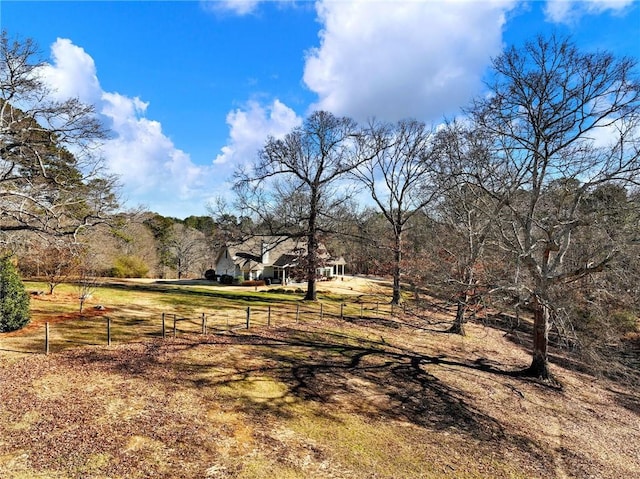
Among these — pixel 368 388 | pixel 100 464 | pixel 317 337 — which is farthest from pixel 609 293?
pixel 100 464

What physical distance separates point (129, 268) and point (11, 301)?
1141 inches

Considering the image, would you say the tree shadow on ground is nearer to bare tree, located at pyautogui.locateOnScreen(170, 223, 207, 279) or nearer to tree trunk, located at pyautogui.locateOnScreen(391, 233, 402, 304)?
tree trunk, located at pyautogui.locateOnScreen(391, 233, 402, 304)

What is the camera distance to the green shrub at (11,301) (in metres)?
12.1

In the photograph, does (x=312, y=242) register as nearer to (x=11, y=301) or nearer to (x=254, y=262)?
(x=11, y=301)

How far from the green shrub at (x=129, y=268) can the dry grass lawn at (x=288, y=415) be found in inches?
1112

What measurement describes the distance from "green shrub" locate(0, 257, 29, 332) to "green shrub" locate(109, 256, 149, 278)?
2597cm

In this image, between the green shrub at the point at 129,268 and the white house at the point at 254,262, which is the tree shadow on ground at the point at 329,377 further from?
the green shrub at the point at 129,268

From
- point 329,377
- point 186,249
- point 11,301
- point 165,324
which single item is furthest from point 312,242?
point 186,249

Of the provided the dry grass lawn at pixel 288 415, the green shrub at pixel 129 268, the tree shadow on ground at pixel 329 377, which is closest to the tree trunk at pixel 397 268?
the tree shadow on ground at pixel 329 377

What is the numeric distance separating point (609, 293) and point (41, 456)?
14.3m

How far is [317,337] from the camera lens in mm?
15930

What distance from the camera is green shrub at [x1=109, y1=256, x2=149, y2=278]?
38.0 m

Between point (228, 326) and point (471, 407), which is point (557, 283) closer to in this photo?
point (471, 407)

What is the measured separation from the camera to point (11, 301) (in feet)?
40.2
